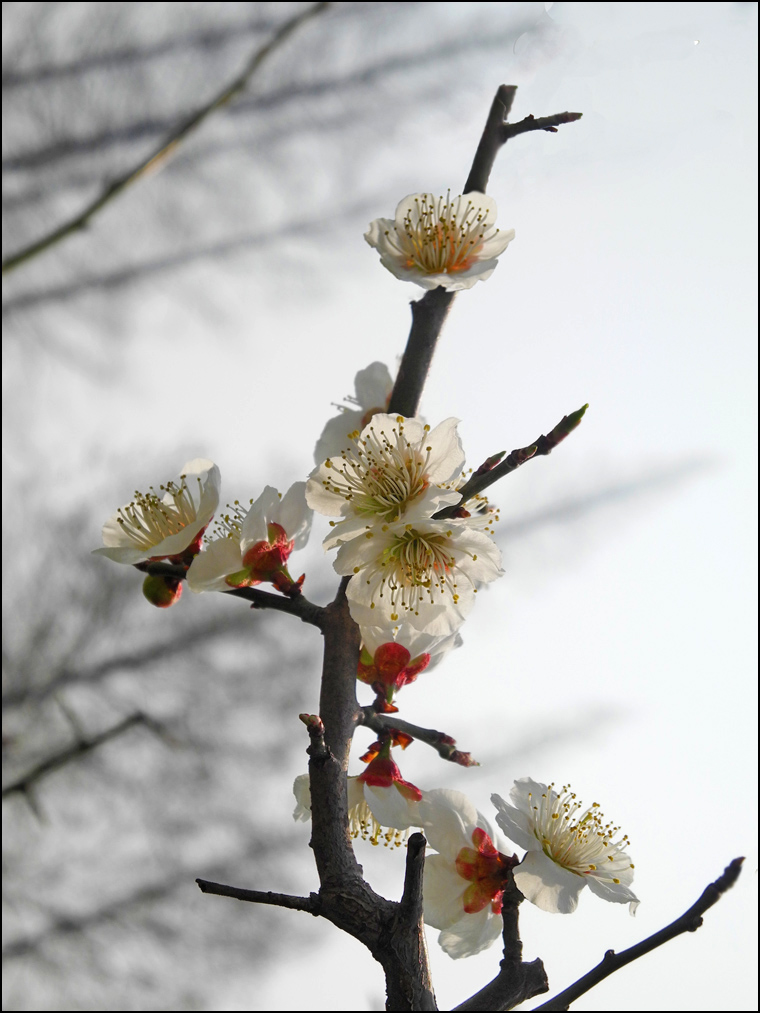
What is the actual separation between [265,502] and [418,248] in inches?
6.1

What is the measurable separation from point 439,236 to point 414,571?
0.18 meters

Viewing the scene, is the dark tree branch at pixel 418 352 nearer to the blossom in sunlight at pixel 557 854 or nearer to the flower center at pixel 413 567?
the flower center at pixel 413 567

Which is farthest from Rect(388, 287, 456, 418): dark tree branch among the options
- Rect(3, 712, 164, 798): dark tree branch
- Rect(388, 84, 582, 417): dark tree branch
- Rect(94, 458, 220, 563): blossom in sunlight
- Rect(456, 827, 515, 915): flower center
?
Rect(3, 712, 164, 798): dark tree branch

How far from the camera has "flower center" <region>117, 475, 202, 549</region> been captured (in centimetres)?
39

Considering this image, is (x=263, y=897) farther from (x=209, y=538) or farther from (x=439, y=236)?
(x=439, y=236)

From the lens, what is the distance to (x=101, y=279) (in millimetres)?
766

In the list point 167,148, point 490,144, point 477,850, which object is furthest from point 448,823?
point 167,148

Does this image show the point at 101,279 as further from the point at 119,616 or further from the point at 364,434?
the point at 364,434

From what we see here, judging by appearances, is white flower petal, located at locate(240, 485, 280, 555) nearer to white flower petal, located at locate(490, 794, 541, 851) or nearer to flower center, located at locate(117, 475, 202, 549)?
flower center, located at locate(117, 475, 202, 549)

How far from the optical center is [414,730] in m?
0.37

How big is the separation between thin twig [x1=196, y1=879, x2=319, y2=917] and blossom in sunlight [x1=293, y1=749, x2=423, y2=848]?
0.06 m

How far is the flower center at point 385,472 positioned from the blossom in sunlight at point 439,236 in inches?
3.9

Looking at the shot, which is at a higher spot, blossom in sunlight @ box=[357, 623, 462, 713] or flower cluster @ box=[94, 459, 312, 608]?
flower cluster @ box=[94, 459, 312, 608]

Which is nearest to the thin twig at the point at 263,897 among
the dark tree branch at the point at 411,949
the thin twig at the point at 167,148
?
the dark tree branch at the point at 411,949
